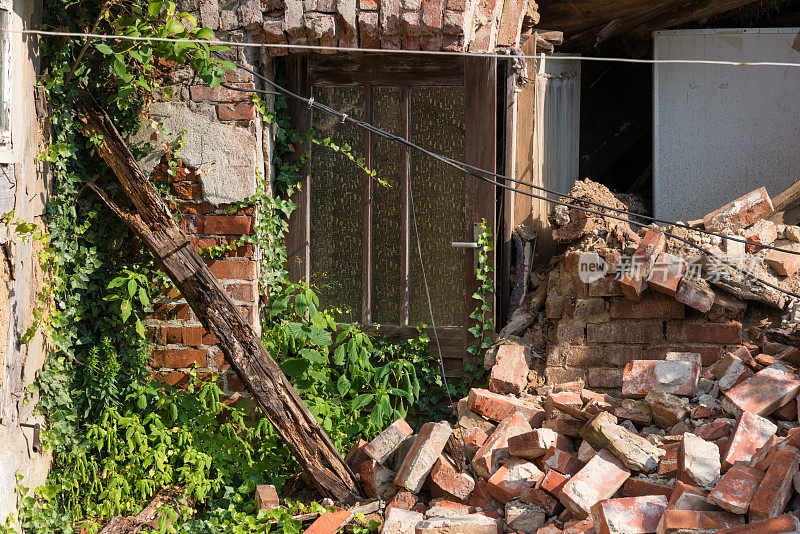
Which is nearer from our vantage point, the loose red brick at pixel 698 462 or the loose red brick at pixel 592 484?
the loose red brick at pixel 698 462

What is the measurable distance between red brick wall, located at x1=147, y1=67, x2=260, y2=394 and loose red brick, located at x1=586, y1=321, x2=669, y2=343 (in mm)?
1869

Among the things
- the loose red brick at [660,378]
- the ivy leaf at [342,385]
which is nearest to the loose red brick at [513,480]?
the loose red brick at [660,378]

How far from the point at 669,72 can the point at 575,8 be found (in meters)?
0.82

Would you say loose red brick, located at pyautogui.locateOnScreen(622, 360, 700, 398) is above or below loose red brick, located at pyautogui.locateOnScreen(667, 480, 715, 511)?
above

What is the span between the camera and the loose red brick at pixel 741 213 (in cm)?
382

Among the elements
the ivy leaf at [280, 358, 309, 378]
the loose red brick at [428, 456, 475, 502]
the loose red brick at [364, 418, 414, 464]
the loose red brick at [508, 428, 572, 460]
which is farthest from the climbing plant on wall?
the loose red brick at [508, 428, 572, 460]

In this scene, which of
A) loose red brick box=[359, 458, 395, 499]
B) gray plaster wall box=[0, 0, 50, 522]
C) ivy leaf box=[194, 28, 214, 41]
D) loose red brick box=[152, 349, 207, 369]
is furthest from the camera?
loose red brick box=[152, 349, 207, 369]

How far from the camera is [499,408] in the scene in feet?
12.0

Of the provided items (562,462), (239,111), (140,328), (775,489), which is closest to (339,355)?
(140,328)

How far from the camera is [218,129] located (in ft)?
13.0

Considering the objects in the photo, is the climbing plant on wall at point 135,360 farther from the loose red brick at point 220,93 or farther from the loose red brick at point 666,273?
the loose red brick at point 666,273

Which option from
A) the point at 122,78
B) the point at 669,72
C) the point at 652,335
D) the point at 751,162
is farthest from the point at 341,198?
the point at 751,162

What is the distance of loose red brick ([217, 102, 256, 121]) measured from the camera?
12.9ft

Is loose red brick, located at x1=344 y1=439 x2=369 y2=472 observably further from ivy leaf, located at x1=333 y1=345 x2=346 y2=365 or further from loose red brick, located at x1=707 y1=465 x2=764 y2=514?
loose red brick, located at x1=707 y1=465 x2=764 y2=514
